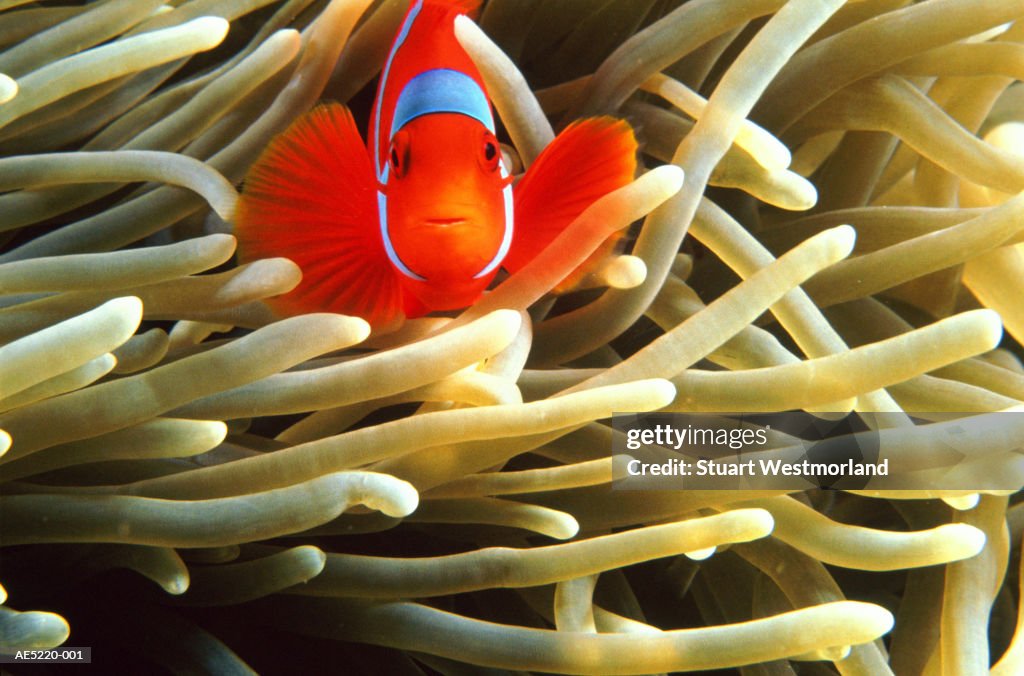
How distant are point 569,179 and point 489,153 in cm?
12

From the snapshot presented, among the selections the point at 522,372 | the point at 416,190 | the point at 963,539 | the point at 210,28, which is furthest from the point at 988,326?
the point at 210,28

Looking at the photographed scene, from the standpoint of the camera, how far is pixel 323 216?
3.03 feet

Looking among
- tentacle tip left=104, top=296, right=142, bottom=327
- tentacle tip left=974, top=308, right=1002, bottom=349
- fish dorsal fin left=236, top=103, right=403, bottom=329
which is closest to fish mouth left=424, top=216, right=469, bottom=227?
fish dorsal fin left=236, top=103, right=403, bottom=329

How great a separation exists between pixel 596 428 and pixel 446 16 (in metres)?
0.47

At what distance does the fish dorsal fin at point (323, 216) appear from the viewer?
0.87 metres

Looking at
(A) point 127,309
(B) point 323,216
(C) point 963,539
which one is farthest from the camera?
(B) point 323,216

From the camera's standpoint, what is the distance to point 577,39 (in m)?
1.04

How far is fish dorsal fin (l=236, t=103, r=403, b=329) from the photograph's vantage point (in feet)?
2.87

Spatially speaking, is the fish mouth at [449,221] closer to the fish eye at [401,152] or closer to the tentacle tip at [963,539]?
the fish eye at [401,152]

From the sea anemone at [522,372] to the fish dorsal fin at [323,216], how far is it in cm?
5

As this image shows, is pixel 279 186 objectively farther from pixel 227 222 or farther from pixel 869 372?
pixel 869 372

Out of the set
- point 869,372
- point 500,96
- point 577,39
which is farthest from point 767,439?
point 577,39

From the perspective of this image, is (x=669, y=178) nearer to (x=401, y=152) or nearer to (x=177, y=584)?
(x=401, y=152)

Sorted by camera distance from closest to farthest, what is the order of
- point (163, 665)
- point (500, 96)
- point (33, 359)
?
point (33, 359)
point (163, 665)
point (500, 96)
